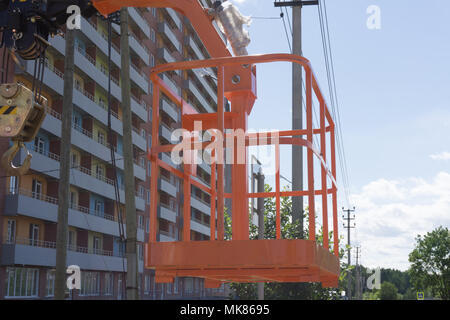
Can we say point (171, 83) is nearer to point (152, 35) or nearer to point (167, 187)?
point (152, 35)

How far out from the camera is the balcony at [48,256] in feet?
101

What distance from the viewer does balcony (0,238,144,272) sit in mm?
30719

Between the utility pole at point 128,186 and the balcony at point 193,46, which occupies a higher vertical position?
the balcony at point 193,46

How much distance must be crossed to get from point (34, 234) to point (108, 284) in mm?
10476

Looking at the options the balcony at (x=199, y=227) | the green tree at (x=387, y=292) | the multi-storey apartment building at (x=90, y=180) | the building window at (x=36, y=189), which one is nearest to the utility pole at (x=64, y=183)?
the multi-storey apartment building at (x=90, y=180)

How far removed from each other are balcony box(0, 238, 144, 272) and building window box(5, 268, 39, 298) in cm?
128

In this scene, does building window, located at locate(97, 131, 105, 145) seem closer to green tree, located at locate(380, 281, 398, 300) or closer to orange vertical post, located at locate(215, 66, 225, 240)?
orange vertical post, located at locate(215, 66, 225, 240)

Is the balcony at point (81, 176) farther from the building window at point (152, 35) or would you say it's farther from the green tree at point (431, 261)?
the green tree at point (431, 261)

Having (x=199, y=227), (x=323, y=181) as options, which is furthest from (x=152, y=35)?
(x=323, y=181)

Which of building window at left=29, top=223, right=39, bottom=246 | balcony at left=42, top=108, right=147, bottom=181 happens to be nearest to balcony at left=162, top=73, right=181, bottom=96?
balcony at left=42, top=108, right=147, bottom=181

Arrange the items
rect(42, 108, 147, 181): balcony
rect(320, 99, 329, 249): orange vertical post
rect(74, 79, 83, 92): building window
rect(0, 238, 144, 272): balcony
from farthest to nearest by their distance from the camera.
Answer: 1. rect(74, 79, 83, 92): building window
2. rect(42, 108, 147, 181): balcony
3. rect(0, 238, 144, 272): balcony
4. rect(320, 99, 329, 249): orange vertical post

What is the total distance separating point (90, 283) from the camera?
135 feet

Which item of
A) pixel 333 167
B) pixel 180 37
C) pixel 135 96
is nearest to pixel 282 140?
pixel 333 167
